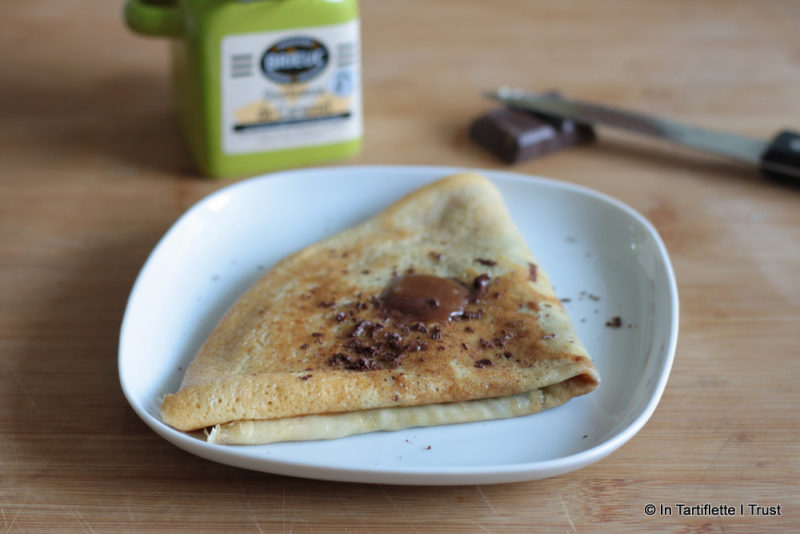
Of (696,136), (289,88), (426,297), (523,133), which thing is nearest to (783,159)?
(696,136)

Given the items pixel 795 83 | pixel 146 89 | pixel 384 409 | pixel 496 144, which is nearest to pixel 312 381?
pixel 384 409

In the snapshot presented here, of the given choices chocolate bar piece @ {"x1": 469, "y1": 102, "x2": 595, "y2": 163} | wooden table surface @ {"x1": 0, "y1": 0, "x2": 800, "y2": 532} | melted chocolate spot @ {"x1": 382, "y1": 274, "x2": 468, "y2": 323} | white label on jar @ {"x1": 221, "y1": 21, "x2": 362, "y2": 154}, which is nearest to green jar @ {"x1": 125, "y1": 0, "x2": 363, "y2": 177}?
white label on jar @ {"x1": 221, "y1": 21, "x2": 362, "y2": 154}

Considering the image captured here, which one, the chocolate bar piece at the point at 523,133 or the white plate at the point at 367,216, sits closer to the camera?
the white plate at the point at 367,216

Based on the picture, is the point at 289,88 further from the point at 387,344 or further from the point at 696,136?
the point at 696,136

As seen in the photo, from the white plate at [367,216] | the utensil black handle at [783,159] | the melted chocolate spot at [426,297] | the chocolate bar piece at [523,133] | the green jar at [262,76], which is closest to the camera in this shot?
the white plate at [367,216]

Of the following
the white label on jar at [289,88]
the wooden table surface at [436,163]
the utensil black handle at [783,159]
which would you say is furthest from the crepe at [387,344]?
the utensil black handle at [783,159]

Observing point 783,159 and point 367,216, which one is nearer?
point 367,216

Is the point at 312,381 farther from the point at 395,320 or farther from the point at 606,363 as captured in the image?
the point at 606,363

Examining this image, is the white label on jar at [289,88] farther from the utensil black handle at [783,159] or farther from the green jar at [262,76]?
the utensil black handle at [783,159]
